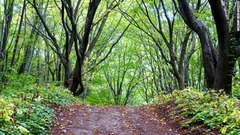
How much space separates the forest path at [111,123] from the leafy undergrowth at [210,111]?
462 millimetres

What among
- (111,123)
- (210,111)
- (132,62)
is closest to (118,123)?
(111,123)

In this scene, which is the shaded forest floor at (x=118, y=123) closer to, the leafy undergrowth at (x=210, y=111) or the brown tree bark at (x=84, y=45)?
the leafy undergrowth at (x=210, y=111)

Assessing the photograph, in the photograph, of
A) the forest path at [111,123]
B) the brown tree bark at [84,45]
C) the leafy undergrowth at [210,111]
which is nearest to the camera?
the leafy undergrowth at [210,111]

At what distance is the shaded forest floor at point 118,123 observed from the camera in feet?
20.1

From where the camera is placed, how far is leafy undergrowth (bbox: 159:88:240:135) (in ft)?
16.4

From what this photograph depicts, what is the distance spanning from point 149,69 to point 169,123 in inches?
714

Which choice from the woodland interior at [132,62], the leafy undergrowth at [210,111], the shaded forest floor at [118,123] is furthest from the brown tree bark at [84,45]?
the leafy undergrowth at [210,111]

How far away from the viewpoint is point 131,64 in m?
24.2

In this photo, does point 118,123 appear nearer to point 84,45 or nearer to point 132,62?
point 84,45

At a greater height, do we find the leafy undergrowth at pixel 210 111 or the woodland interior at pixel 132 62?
the woodland interior at pixel 132 62

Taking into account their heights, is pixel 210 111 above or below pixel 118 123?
above

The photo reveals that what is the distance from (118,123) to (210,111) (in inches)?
102

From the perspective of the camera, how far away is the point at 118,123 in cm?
730

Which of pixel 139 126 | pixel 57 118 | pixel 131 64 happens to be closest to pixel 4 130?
pixel 57 118
